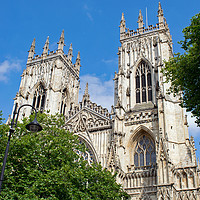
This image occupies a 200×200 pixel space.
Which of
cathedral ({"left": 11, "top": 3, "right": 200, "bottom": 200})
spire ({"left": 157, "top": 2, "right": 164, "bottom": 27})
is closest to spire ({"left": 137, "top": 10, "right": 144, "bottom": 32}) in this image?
cathedral ({"left": 11, "top": 3, "right": 200, "bottom": 200})

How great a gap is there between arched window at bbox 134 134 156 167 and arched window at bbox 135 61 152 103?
4079 millimetres

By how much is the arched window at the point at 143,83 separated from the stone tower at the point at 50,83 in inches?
348

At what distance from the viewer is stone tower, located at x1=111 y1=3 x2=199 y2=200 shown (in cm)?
2083

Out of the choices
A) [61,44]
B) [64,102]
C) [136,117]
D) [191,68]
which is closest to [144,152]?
[136,117]

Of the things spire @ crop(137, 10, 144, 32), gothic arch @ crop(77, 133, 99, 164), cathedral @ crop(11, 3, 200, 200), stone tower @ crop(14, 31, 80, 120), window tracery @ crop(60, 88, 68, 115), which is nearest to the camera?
cathedral @ crop(11, 3, 200, 200)

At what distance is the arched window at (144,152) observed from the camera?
23.4 m

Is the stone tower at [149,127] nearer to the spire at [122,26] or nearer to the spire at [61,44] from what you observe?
the spire at [122,26]

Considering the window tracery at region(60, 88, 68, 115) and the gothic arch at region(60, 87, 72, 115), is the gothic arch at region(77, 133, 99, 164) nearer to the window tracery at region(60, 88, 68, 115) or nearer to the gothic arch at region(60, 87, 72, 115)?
the window tracery at region(60, 88, 68, 115)

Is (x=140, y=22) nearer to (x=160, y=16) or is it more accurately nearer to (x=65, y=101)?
(x=160, y=16)

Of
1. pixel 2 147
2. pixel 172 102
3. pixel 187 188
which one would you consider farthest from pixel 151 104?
pixel 2 147

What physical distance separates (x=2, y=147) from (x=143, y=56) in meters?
18.2

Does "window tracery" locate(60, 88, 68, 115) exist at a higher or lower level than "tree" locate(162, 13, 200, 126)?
higher

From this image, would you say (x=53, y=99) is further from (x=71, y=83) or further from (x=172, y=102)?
(x=172, y=102)

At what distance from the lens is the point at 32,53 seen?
123 feet
